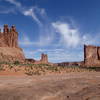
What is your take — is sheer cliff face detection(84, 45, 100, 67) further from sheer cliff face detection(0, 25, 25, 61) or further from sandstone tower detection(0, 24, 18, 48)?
sandstone tower detection(0, 24, 18, 48)

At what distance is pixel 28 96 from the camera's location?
420cm

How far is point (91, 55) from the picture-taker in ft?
379

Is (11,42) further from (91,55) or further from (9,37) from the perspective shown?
(91,55)

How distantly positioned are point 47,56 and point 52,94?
425ft

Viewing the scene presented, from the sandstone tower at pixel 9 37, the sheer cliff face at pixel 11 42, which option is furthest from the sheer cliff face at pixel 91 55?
the sandstone tower at pixel 9 37

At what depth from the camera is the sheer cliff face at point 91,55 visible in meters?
113

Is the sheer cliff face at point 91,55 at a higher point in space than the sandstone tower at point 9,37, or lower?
lower

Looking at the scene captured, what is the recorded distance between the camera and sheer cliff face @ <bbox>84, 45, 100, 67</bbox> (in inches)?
4466

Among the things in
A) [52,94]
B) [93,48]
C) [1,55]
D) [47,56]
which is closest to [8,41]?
[1,55]

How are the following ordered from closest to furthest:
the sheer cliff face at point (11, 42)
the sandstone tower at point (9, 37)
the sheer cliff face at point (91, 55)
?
the sheer cliff face at point (11, 42) < the sandstone tower at point (9, 37) < the sheer cliff face at point (91, 55)

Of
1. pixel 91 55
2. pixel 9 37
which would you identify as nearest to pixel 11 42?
pixel 9 37

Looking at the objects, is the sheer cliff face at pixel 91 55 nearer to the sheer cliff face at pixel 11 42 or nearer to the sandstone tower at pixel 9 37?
the sheer cliff face at pixel 11 42

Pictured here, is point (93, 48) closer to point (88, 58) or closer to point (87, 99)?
point (88, 58)

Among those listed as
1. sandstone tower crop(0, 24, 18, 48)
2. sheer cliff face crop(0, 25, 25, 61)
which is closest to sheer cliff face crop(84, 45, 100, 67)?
sheer cliff face crop(0, 25, 25, 61)
